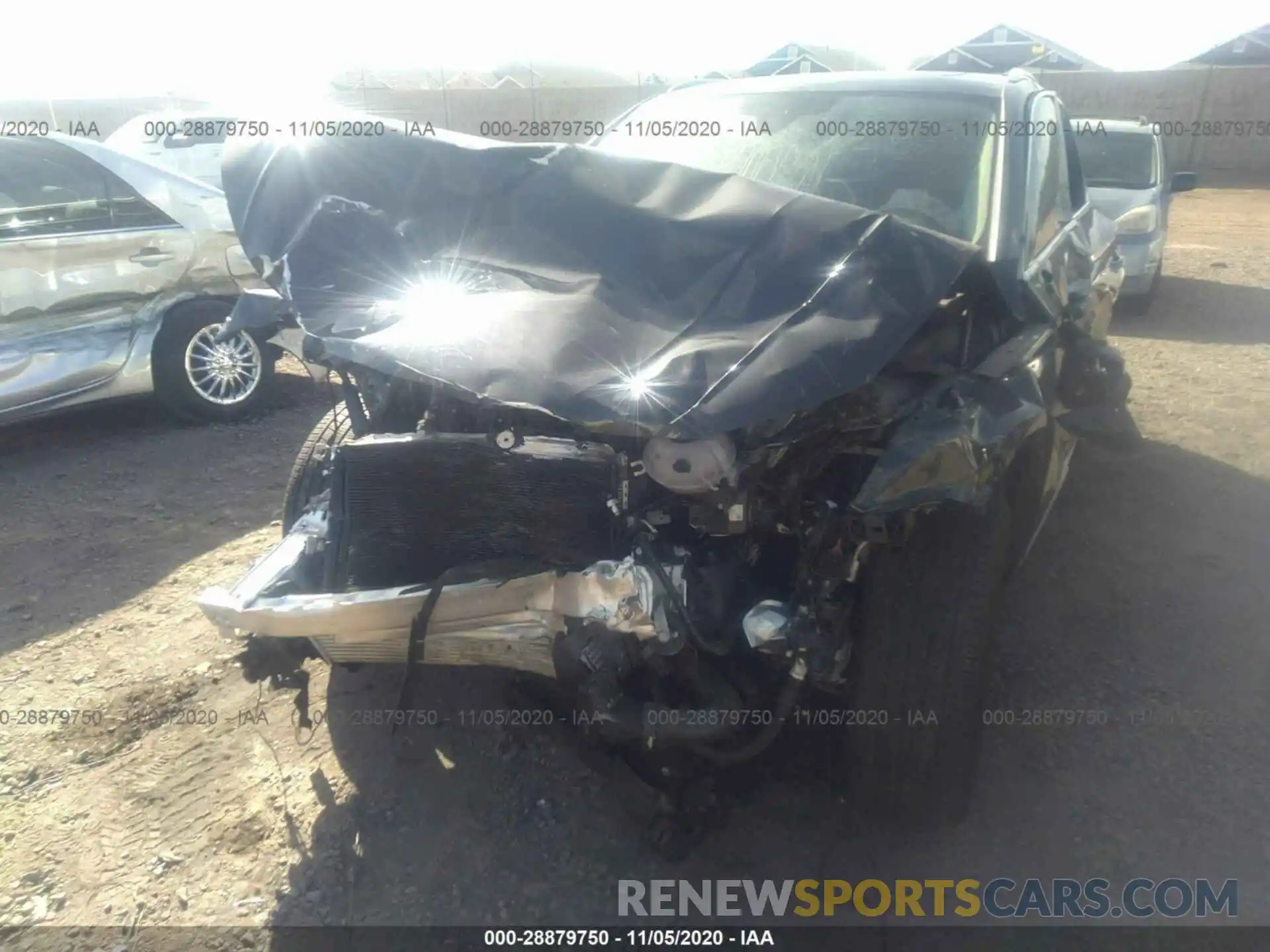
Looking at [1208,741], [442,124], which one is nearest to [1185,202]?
[442,124]

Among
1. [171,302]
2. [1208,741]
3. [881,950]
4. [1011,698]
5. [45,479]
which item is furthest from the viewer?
[171,302]

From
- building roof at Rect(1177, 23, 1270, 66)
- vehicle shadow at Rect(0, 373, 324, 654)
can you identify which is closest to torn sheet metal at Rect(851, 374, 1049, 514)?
vehicle shadow at Rect(0, 373, 324, 654)

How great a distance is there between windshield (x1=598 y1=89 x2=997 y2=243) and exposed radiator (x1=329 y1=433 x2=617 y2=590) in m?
1.44

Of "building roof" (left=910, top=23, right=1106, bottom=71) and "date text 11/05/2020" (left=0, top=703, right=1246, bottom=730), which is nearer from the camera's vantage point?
"date text 11/05/2020" (left=0, top=703, right=1246, bottom=730)

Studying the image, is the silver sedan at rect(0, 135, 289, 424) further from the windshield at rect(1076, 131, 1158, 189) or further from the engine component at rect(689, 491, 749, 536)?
the windshield at rect(1076, 131, 1158, 189)

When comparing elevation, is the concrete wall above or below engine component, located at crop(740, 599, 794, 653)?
above

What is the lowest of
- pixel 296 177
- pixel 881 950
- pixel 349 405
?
pixel 881 950

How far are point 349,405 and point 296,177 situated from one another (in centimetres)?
88

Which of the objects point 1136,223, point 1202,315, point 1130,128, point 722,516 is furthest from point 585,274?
point 1130,128

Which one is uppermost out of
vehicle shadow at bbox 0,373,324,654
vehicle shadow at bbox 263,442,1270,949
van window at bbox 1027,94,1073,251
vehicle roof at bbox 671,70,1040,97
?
vehicle roof at bbox 671,70,1040,97

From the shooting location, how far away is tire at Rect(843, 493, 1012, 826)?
222 cm

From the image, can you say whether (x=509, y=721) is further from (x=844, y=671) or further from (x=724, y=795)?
(x=844, y=671)

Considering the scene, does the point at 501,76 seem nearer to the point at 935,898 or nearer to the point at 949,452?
the point at 949,452

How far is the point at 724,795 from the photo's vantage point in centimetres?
251
